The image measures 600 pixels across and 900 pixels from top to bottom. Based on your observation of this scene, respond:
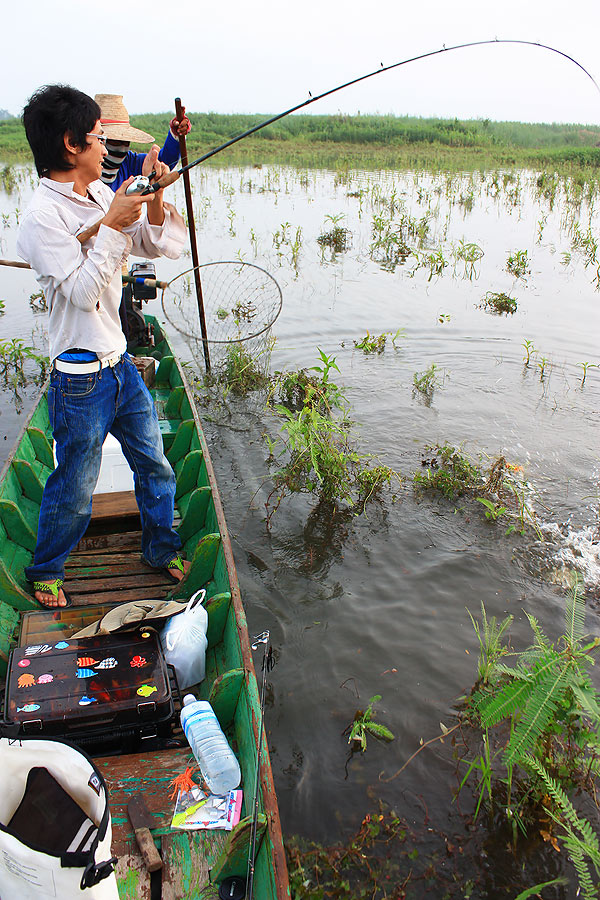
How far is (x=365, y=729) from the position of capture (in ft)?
9.94

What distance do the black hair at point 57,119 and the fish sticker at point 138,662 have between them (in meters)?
1.96

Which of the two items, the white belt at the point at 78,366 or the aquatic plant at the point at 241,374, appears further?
the aquatic plant at the point at 241,374

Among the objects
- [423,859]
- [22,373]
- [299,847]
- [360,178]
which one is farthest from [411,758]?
[360,178]

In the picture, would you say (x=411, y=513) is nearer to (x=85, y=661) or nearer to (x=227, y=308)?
(x=85, y=661)

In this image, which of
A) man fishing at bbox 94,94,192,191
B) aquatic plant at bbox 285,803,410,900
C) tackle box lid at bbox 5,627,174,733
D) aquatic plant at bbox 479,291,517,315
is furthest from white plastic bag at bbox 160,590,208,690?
aquatic plant at bbox 479,291,517,315

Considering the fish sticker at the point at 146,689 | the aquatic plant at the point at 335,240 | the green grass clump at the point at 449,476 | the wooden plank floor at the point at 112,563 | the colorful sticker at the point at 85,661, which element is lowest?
the green grass clump at the point at 449,476

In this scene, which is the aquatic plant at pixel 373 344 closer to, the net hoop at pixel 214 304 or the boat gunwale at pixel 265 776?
the net hoop at pixel 214 304

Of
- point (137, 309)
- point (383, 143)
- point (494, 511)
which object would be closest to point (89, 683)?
point (494, 511)

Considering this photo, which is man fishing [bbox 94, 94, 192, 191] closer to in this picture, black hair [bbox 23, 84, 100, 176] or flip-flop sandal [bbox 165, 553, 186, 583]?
black hair [bbox 23, 84, 100, 176]

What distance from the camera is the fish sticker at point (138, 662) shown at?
2477 mm

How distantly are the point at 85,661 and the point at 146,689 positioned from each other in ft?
1.01

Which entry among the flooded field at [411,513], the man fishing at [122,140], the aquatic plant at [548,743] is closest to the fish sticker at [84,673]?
the flooded field at [411,513]

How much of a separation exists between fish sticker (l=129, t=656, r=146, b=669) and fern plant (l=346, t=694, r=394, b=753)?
3.61 ft

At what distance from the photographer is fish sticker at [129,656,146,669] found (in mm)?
2477
